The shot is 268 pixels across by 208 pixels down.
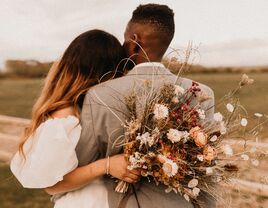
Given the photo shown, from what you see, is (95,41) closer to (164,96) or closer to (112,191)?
(164,96)

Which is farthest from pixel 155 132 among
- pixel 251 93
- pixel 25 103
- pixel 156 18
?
pixel 251 93

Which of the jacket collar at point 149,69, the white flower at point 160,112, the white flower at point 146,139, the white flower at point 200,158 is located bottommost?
the white flower at point 200,158

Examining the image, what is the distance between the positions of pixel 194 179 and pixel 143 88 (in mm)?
506

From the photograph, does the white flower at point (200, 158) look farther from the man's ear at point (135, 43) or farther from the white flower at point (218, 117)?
the man's ear at point (135, 43)

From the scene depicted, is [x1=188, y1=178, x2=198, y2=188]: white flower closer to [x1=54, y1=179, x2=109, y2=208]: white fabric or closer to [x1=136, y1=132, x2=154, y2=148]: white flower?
[x1=136, y1=132, x2=154, y2=148]: white flower

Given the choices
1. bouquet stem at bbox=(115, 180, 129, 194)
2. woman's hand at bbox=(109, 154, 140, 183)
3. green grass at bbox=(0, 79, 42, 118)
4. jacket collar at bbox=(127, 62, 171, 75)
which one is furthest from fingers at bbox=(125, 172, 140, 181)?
green grass at bbox=(0, 79, 42, 118)

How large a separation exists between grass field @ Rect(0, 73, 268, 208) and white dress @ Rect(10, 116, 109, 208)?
3.81ft

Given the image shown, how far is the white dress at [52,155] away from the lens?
2.41 m

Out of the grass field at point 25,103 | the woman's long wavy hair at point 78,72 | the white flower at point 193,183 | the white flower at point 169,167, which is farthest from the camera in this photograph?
the grass field at point 25,103

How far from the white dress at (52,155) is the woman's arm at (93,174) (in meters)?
0.06

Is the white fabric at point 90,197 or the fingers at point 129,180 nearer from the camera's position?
the fingers at point 129,180

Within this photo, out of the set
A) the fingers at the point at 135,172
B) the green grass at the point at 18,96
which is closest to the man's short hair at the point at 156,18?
the fingers at the point at 135,172

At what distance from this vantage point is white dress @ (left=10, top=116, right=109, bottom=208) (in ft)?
7.89

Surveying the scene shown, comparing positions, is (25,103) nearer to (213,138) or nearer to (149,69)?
(149,69)
